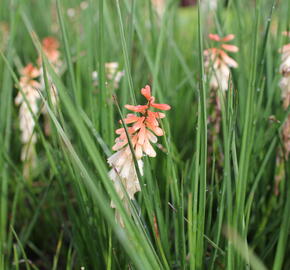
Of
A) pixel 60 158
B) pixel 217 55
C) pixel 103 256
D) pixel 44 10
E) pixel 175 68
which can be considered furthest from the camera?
pixel 44 10

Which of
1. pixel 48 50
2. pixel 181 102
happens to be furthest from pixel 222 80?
pixel 48 50

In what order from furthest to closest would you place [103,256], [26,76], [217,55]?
1. [26,76]
2. [217,55]
3. [103,256]

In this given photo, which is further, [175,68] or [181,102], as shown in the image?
[175,68]

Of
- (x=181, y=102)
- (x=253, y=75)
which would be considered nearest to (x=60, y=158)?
(x=253, y=75)

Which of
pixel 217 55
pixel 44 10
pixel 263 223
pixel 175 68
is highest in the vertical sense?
pixel 44 10

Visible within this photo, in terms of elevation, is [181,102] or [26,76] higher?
[26,76]

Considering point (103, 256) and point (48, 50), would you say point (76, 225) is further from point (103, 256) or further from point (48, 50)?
point (48, 50)

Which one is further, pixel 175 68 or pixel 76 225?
pixel 175 68

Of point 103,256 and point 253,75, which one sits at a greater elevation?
point 253,75

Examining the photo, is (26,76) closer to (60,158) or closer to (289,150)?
(60,158)
